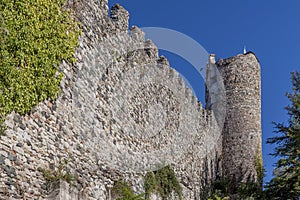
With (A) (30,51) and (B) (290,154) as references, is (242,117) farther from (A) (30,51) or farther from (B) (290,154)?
(A) (30,51)

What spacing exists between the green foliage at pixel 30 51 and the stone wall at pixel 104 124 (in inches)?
9.9

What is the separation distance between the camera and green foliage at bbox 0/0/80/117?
7770 millimetres

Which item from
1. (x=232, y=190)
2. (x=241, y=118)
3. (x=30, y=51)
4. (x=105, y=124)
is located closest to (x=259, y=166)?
(x=232, y=190)

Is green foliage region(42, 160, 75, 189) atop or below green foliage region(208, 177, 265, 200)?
below

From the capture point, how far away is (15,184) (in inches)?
299

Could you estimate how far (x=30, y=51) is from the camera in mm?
8289

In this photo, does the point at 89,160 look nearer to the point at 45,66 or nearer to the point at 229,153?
the point at 45,66

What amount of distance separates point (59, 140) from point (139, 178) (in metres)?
3.70

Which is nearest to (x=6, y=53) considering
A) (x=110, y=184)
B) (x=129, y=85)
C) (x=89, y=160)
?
(x=89, y=160)

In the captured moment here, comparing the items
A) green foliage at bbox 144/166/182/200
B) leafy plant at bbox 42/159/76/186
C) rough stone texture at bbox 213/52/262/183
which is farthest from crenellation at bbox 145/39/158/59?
rough stone texture at bbox 213/52/262/183

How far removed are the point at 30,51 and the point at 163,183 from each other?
20.7 ft

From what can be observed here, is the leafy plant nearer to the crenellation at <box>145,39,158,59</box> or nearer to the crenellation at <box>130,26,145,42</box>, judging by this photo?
the crenellation at <box>130,26,145,42</box>

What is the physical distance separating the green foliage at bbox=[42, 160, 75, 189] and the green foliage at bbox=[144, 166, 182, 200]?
3.73 meters

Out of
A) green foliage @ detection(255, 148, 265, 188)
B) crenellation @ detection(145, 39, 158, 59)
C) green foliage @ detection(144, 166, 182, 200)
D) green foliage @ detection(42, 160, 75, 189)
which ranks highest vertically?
crenellation @ detection(145, 39, 158, 59)
